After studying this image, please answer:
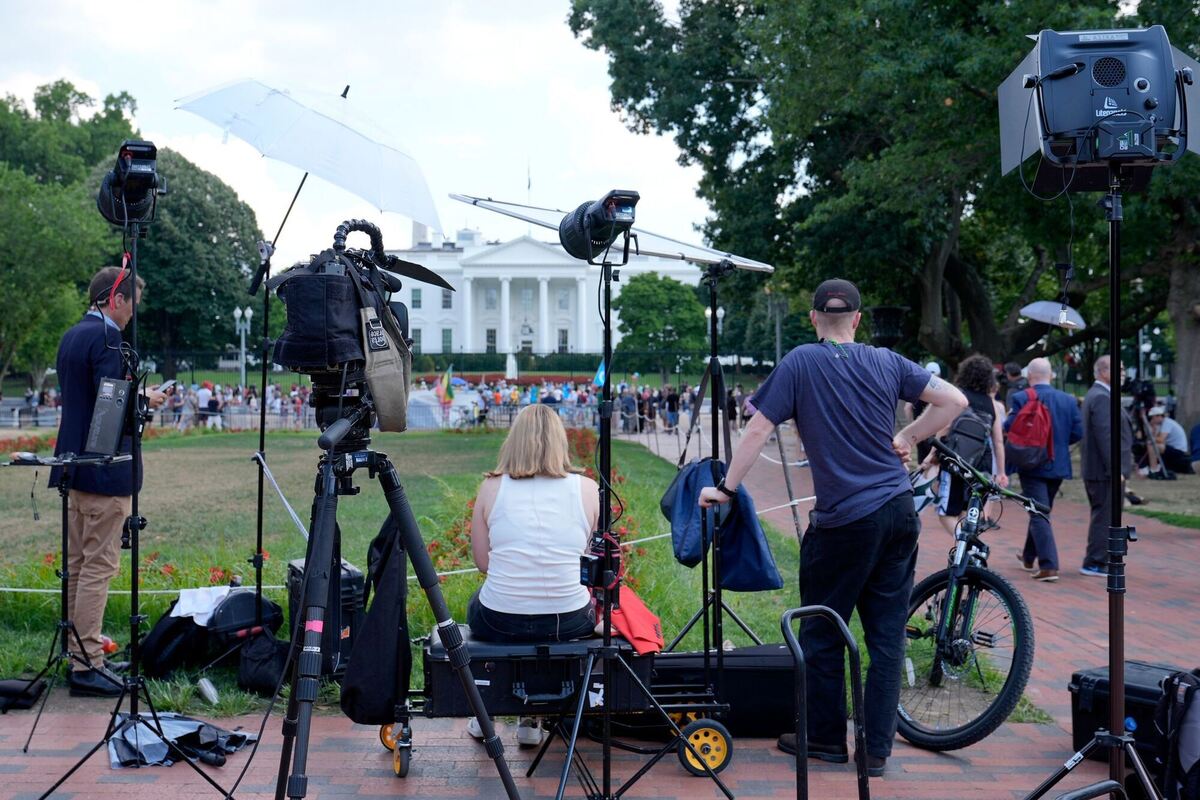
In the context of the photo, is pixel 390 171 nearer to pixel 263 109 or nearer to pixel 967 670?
pixel 263 109

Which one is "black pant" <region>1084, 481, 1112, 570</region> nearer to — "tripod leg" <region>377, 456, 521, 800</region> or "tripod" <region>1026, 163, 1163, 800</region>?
"tripod" <region>1026, 163, 1163, 800</region>

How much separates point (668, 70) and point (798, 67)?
834 cm

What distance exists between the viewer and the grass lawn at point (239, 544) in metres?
6.40

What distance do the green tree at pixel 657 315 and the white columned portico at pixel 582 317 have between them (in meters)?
17.7

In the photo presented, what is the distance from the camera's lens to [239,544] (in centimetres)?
1070

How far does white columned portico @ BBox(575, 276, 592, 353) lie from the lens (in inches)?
3875

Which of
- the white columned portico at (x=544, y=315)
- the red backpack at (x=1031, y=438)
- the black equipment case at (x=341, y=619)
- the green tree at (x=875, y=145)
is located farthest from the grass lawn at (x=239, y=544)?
the white columned portico at (x=544, y=315)

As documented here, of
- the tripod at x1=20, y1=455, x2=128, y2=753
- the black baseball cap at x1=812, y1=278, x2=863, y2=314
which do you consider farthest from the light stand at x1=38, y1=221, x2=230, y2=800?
the black baseball cap at x1=812, y1=278, x2=863, y2=314

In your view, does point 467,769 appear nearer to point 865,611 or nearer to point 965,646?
point 865,611

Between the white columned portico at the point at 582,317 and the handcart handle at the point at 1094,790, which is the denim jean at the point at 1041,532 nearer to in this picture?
the handcart handle at the point at 1094,790

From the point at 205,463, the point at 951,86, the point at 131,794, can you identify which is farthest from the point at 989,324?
the point at 131,794

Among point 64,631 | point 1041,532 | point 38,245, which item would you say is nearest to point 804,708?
point 64,631

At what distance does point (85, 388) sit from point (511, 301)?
95126mm

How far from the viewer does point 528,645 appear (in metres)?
4.30
